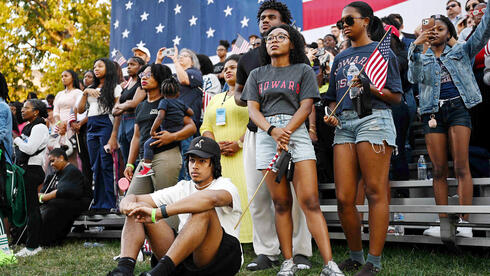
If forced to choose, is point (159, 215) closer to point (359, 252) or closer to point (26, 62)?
point (359, 252)

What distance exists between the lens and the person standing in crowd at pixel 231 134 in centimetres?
590

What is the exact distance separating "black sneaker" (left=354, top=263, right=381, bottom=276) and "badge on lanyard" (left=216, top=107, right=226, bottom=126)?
2276 millimetres

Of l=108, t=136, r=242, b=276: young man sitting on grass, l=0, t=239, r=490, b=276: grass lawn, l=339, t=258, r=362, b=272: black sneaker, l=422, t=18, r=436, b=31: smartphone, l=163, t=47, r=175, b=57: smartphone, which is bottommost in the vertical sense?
l=0, t=239, r=490, b=276: grass lawn

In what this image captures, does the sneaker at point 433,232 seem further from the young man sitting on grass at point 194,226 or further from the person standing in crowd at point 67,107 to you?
the person standing in crowd at point 67,107

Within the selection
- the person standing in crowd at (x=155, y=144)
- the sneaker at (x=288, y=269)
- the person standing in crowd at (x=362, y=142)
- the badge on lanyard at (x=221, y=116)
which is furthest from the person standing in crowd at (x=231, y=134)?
the sneaker at (x=288, y=269)

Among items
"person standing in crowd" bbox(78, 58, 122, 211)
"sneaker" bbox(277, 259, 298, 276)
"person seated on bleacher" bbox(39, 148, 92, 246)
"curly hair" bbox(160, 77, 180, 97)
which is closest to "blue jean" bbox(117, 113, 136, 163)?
"person standing in crowd" bbox(78, 58, 122, 211)

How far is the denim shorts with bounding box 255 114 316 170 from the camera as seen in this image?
458 centimetres

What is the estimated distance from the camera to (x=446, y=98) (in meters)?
5.37

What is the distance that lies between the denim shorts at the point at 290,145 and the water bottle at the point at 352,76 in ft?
1.62

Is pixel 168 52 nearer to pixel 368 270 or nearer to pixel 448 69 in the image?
pixel 448 69

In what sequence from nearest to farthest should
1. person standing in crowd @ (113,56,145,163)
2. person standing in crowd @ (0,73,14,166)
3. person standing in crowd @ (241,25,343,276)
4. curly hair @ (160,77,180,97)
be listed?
person standing in crowd @ (241,25,343,276) → curly hair @ (160,77,180,97) → person standing in crowd @ (0,73,14,166) → person standing in crowd @ (113,56,145,163)

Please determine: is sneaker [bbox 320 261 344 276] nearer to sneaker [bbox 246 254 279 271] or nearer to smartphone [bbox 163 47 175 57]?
sneaker [bbox 246 254 279 271]

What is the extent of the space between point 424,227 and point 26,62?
17791 millimetres

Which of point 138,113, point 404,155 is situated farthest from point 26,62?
point 404,155
